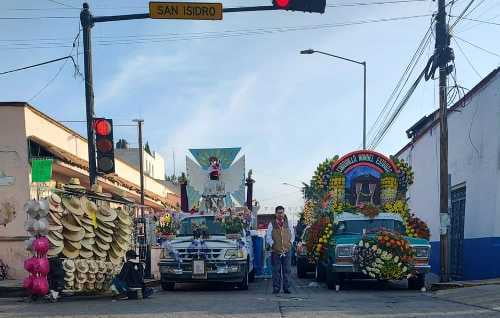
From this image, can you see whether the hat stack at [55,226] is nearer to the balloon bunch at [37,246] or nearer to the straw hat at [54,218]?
the straw hat at [54,218]

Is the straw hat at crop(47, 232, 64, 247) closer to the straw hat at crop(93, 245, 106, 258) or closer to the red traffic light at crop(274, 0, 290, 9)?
the straw hat at crop(93, 245, 106, 258)

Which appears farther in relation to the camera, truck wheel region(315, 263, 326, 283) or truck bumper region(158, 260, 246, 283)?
truck wheel region(315, 263, 326, 283)

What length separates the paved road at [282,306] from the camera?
9.38m

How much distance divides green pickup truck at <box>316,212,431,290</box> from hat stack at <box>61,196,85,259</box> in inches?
217

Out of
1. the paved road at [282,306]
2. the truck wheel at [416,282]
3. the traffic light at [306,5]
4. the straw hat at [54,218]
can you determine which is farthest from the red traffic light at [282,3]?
the truck wheel at [416,282]

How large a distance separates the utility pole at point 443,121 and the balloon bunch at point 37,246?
976 centimetres

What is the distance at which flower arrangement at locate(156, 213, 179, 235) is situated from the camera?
1608 cm

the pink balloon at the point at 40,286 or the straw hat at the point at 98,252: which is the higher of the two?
the straw hat at the point at 98,252

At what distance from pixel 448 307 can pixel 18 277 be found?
11.3 metres

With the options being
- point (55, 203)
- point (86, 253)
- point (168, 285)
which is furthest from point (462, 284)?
point (55, 203)

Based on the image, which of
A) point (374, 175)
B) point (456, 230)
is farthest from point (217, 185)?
point (456, 230)

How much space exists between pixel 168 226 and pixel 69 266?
488 centimetres

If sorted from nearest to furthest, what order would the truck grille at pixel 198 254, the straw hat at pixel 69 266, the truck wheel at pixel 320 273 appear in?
the straw hat at pixel 69 266, the truck grille at pixel 198 254, the truck wheel at pixel 320 273

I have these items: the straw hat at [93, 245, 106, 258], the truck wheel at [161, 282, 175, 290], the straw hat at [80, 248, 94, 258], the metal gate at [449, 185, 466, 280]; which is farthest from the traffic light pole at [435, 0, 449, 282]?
the straw hat at [80, 248, 94, 258]
